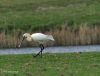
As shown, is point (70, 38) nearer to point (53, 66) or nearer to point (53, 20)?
point (53, 20)

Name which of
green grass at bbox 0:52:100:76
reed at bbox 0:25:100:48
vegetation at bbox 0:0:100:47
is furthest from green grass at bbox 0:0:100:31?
green grass at bbox 0:52:100:76

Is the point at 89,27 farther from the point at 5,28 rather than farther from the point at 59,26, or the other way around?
the point at 5,28

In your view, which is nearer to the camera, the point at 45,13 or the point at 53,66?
the point at 53,66

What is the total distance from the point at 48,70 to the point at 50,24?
2534cm

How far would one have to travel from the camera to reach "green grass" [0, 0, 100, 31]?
46.1 meters

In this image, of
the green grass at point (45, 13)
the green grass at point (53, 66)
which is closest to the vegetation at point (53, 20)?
the green grass at point (45, 13)

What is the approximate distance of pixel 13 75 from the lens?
→ 19250 millimetres

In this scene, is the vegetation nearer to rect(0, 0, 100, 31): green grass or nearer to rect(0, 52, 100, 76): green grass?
rect(0, 0, 100, 31): green grass

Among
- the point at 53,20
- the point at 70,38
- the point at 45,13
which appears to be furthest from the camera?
the point at 45,13

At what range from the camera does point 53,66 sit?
21.8m

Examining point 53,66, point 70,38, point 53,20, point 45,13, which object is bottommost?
point 53,66

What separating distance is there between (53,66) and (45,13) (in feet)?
99.7

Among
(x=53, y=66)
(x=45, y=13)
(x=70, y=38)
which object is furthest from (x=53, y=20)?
(x=53, y=66)

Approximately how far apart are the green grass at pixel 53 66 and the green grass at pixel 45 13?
1898cm
